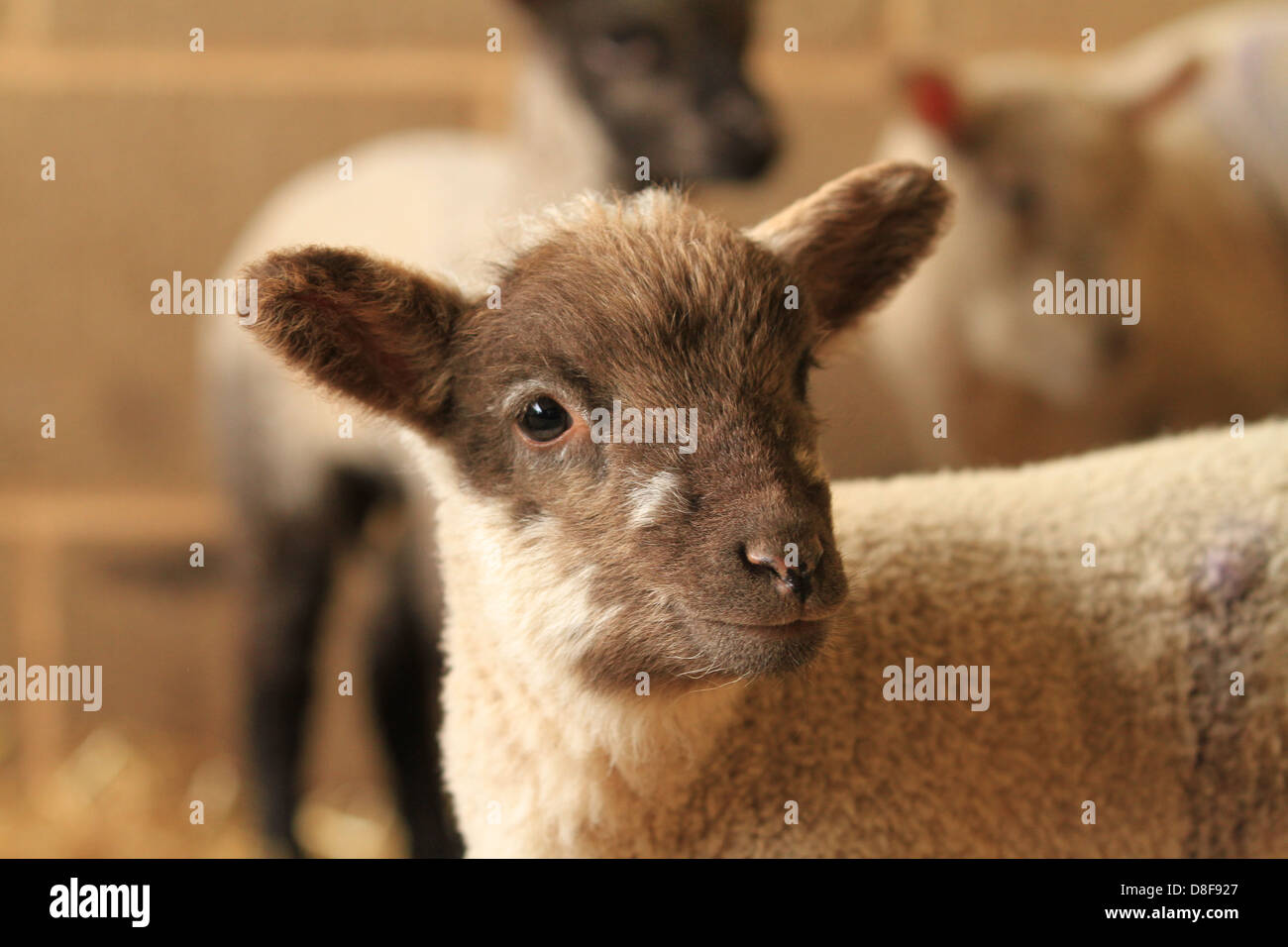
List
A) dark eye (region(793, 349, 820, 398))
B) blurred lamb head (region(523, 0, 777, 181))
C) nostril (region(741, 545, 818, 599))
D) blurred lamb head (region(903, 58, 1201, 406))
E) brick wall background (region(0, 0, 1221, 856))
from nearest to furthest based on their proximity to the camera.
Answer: nostril (region(741, 545, 818, 599)), dark eye (region(793, 349, 820, 398)), blurred lamb head (region(523, 0, 777, 181)), blurred lamb head (region(903, 58, 1201, 406)), brick wall background (region(0, 0, 1221, 856))

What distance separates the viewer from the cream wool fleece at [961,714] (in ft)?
3.19

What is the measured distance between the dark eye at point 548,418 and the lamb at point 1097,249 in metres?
0.86

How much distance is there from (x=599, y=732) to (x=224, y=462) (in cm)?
115

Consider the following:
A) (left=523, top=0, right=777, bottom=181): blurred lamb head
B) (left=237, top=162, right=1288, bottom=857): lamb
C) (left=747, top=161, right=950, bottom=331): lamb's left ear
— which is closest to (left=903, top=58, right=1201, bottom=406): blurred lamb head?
(left=523, top=0, right=777, bottom=181): blurred lamb head

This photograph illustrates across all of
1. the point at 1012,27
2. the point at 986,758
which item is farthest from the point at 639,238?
the point at 1012,27

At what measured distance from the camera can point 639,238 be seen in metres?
0.90

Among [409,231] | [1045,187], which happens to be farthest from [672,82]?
[1045,187]

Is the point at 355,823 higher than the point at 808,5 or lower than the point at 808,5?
lower

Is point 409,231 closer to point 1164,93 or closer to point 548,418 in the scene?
point 548,418

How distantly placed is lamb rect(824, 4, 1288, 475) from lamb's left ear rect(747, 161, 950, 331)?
2.26 feet

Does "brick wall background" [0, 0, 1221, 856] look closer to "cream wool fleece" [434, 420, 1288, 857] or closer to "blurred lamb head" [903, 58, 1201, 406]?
"blurred lamb head" [903, 58, 1201, 406]

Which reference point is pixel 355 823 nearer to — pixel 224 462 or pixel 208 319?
pixel 224 462

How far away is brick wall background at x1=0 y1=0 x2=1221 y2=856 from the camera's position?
204 centimetres

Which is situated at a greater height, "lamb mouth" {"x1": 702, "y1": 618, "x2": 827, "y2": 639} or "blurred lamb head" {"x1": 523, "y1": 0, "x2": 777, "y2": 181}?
"blurred lamb head" {"x1": 523, "y1": 0, "x2": 777, "y2": 181}
